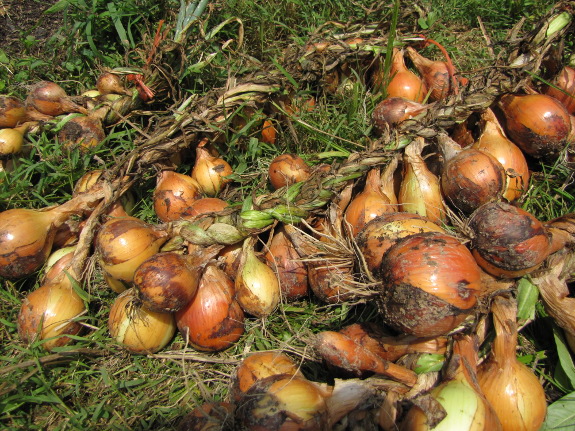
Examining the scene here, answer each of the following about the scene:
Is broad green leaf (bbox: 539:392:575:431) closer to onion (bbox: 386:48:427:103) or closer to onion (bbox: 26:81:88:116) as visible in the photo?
onion (bbox: 386:48:427:103)

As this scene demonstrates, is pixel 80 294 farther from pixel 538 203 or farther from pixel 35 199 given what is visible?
pixel 538 203

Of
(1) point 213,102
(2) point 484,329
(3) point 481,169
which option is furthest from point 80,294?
(3) point 481,169

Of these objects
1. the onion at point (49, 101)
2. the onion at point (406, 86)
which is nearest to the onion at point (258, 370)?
the onion at point (406, 86)

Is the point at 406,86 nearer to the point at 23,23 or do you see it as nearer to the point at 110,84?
the point at 110,84

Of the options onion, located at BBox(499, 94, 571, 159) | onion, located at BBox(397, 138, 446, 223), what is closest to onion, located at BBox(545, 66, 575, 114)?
onion, located at BBox(499, 94, 571, 159)

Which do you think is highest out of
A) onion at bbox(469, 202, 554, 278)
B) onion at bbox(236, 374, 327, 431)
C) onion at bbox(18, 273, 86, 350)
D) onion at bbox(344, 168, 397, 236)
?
onion at bbox(469, 202, 554, 278)
